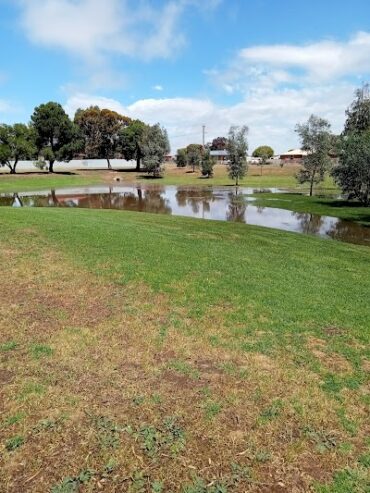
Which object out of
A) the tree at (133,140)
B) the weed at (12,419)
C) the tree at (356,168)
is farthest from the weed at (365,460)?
the tree at (133,140)

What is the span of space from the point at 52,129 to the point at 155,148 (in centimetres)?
2168

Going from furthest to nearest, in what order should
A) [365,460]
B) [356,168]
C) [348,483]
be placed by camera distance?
[356,168]
[365,460]
[348,483]

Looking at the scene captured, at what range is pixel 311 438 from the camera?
435cm

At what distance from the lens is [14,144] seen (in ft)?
235

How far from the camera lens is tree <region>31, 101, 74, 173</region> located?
78.6m

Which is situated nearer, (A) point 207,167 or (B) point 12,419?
(B) point 12,419

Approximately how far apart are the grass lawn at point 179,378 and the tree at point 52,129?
74.4 m

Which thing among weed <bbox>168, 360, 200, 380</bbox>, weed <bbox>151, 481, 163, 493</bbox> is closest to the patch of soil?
weed <bbox>168, 360, 200, 380</bbox>

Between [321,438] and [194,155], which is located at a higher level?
[194,155]

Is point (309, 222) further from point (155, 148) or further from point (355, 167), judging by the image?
point (155, 148)

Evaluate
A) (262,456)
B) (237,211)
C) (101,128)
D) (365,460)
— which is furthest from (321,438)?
(101,128)

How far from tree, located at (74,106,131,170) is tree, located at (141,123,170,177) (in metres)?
18.2

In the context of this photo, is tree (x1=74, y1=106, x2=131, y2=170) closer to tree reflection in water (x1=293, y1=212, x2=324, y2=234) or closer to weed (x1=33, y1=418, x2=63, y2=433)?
tree reflection in water (x1=293, y1=212, x2=324, y2=234)

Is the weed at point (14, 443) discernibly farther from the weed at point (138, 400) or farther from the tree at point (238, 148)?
the tree at point (238, 148)
